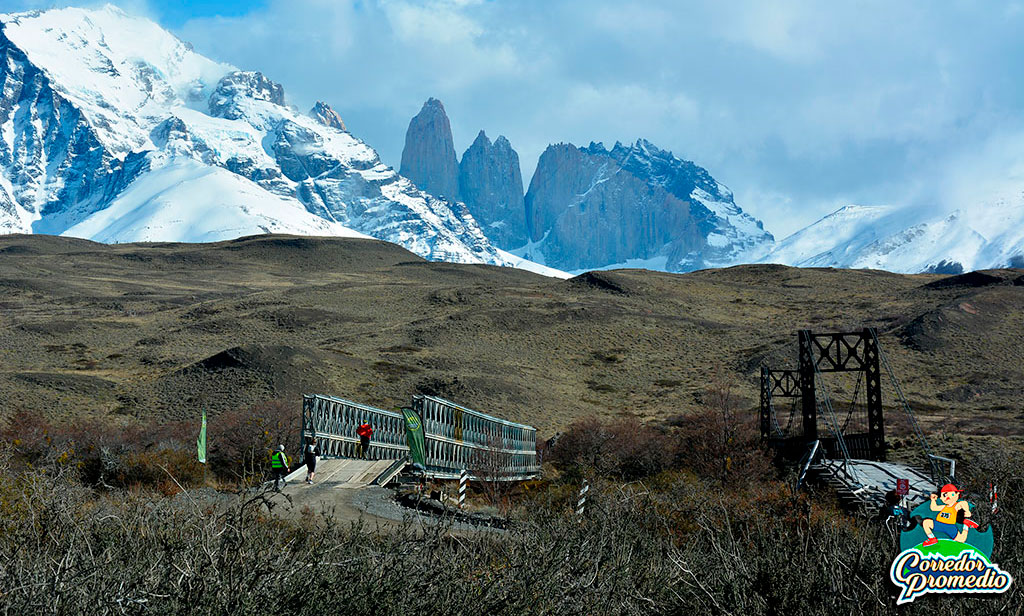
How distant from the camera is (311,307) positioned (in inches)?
3167

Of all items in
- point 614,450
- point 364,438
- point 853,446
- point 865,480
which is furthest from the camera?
point 614,450

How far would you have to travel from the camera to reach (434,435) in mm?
20250

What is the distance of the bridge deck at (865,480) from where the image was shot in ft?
52.4

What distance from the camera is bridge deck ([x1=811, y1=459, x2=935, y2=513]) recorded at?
1597cm

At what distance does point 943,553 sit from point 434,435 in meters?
16.2

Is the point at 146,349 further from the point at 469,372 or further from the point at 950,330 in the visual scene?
the point at 950,330

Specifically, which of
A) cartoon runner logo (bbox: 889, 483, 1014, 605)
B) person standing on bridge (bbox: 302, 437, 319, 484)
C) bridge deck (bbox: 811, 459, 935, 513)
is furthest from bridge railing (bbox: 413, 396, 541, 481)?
cartoon runner logo (bbox: 889, 483, 1014, 605)

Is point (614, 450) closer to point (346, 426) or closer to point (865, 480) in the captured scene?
point (346, 426)

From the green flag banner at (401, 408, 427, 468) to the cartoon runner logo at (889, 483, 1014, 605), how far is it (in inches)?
597

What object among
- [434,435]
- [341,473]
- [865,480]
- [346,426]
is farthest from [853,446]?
[341,473]

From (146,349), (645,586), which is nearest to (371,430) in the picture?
(645,586)

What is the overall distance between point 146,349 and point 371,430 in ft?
150

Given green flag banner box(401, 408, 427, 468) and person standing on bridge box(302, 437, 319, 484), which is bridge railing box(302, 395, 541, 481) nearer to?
green flag banner box(401, 408, 427, 468)

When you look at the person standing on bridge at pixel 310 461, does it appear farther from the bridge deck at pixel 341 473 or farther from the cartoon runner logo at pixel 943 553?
the cartoon runner logo at pixel 943 553
